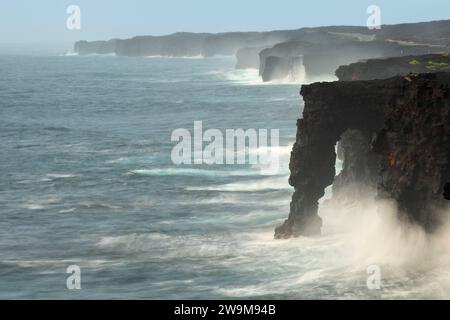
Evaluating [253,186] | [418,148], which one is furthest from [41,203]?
[418,148]

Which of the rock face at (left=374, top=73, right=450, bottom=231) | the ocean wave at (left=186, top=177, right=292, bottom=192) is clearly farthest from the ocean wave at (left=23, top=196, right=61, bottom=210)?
the rock face at (left=374, top=73, right=450, bottom=231)

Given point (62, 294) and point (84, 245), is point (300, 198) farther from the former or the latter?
point (62, 294)

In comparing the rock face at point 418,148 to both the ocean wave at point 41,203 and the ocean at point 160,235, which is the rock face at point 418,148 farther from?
the ocean wave at point 41,203

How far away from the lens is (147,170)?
292 feet

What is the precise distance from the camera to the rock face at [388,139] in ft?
155

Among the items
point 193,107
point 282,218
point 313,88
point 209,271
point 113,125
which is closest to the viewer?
point 209,271

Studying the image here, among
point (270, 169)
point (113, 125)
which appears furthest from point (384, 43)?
point (270, 169)

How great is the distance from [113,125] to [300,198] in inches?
3212

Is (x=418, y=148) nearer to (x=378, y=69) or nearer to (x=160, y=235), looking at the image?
(x=160, y=235)

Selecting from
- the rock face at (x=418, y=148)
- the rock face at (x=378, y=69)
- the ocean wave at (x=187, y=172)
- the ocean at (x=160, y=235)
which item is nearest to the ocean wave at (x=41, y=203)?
the ocean at (x=160, y=235)

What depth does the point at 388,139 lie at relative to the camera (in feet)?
164

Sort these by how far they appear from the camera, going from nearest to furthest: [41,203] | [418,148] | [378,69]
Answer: [418,148]
[41,203]
[378,69]

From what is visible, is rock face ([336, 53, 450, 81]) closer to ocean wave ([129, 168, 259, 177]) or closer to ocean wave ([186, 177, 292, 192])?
ocean wave ([186, 177, 292, 192])

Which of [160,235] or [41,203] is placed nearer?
[160,235]
